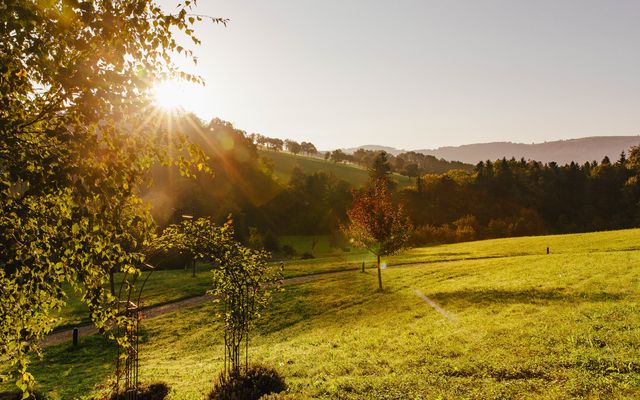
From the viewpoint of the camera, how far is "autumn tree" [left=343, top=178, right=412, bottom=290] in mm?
37062

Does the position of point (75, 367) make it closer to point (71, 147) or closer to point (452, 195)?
point (71, 147)

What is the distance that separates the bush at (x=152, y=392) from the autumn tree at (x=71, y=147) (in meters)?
9.59

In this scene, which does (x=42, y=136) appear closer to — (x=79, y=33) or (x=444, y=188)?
(x=79, y=33)

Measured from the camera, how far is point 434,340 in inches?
797

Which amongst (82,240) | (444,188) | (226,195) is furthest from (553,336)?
(444,188)

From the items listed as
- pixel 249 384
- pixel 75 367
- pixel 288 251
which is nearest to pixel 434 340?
pixel 249 384

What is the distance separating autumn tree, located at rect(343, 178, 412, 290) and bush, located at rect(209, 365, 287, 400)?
21948mm

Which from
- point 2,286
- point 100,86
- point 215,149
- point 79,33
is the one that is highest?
point 215,149

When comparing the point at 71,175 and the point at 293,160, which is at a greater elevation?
the point at 293,160

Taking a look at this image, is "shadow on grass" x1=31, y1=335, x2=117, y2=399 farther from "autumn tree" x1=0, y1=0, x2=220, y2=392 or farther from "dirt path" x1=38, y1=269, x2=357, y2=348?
"autumn tree" x1=0, y1=0, x2=220, y2=392

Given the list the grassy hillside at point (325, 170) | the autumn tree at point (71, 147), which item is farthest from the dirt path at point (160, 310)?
the grassy hillside at point (325, 170)

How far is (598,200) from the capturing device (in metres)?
123

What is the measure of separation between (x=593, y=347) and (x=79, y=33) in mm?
18634

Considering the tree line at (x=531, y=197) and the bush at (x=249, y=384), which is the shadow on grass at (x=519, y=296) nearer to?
the bush at (x=249, y=384)
